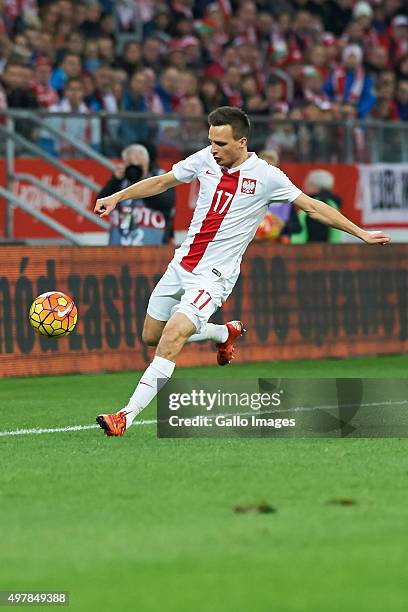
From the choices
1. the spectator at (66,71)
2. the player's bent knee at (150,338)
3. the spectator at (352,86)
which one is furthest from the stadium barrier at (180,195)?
the player's bent knee at (150,338)

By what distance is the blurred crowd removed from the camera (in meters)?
19.7

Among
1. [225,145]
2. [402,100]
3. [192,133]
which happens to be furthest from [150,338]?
[402,100]

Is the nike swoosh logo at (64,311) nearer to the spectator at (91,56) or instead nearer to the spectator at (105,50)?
the spectator at (91,56)

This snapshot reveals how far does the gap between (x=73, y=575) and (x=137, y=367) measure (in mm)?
9772

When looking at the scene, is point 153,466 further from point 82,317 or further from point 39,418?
point 82,317

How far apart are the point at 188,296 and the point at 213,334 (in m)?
1.03

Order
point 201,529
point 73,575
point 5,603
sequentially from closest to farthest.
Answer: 1. point 5,603
2. point 73,575
3. point 201,529

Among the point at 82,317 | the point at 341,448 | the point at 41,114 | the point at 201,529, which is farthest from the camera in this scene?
the point at 41,114

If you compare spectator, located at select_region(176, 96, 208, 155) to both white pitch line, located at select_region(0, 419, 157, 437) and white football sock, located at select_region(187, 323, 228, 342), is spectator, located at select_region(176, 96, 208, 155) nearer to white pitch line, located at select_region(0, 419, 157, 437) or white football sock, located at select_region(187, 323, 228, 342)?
white football sock, located at select_region(187, 323, 228, 342)

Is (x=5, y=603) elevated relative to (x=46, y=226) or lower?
lower

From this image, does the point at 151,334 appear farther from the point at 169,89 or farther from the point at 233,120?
the point at 169,89

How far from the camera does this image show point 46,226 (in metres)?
18.2

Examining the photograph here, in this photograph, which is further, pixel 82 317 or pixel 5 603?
pixel 82 317

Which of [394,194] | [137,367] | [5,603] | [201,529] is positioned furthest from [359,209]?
[5,603]
